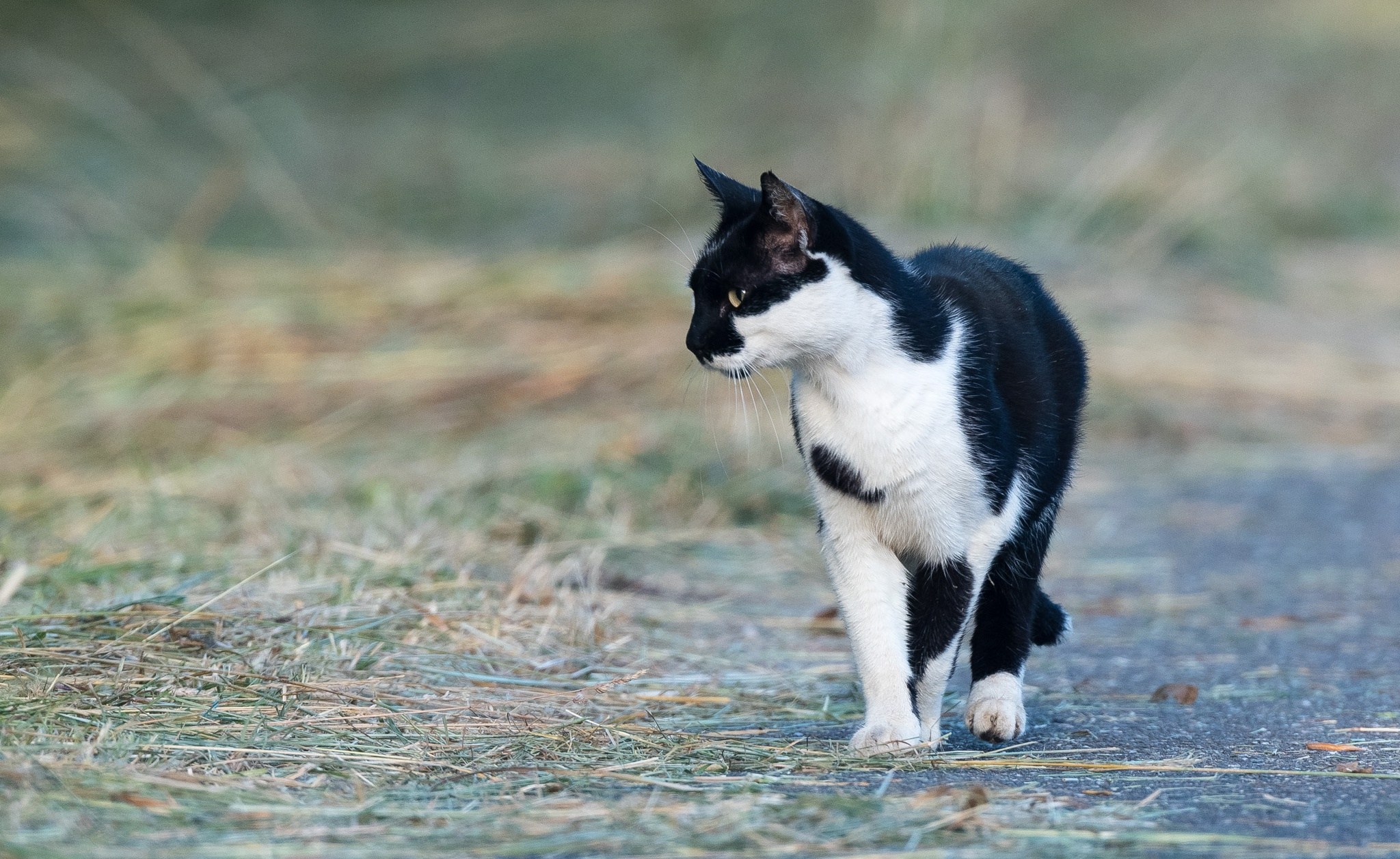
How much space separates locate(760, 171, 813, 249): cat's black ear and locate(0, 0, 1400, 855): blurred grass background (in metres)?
0.72

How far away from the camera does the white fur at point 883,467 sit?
2.11 m

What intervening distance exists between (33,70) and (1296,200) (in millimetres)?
6033

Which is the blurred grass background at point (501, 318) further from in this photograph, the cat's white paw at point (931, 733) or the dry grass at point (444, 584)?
the cat's white paw at point (931, 733)

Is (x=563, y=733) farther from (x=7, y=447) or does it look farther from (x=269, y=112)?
(x=269, y=112)

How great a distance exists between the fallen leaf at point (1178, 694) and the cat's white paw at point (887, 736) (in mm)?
517

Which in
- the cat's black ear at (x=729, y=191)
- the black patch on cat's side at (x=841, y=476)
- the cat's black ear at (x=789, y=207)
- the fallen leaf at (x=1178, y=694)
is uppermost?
the cat's black ear at (x=729, y=191)

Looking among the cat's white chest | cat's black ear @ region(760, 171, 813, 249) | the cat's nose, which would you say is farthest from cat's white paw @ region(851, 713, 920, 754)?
cat's black ear @ region(760, 171, 813, 249)

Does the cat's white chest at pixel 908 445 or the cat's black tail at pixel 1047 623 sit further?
the cat's black tail at pixel 1047 623

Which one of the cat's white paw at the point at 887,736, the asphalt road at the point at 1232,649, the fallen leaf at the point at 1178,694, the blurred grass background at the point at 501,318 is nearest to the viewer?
the asphalt road at the point at 1232,649

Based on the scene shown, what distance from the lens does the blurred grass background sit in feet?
8.27

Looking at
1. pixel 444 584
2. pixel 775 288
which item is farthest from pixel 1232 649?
pixel 444 584

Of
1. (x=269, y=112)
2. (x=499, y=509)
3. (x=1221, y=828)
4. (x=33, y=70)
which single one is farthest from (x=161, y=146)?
(x=1221, y=828)

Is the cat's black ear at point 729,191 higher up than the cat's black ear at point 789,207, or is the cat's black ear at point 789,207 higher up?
the cat's black ear at point 729,191

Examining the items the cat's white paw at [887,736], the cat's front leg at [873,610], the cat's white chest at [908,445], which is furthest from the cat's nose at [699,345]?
the cat's white paw at [887,736]
